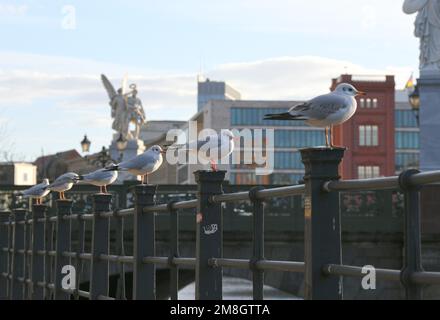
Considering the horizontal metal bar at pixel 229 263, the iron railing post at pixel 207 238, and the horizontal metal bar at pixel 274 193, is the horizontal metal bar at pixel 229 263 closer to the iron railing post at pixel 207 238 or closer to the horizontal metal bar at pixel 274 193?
the iron railing post at pixel 207 238

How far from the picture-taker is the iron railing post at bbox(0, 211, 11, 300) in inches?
932

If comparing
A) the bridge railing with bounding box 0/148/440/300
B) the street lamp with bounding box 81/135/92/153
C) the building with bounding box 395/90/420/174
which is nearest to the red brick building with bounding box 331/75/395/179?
the building with bounding box 395/90/420/174

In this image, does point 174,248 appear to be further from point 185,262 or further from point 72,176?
point 72,176

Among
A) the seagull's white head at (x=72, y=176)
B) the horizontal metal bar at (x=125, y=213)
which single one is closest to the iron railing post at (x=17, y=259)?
the seagull's white head at (x=72, y=176)

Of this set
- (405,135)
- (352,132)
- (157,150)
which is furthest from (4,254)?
(405,135)

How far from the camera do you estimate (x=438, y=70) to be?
111 feet

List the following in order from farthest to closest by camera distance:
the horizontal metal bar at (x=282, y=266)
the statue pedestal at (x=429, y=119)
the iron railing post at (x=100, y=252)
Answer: the statue pedestal at (x=429, y=119) → the iron railing post at (x=100, y=252) → the horizontal metal bar at (x=282, y=266)

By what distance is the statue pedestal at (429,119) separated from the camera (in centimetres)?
3306

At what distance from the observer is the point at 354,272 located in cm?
650

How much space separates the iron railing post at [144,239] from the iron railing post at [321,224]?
441 cm

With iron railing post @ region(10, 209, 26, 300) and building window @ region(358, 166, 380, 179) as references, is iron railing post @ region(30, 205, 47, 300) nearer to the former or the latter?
iron railing post @ region(10, 209, 26, 300)

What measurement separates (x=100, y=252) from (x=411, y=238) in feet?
26.6

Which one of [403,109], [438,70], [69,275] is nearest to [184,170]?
[403,109]
